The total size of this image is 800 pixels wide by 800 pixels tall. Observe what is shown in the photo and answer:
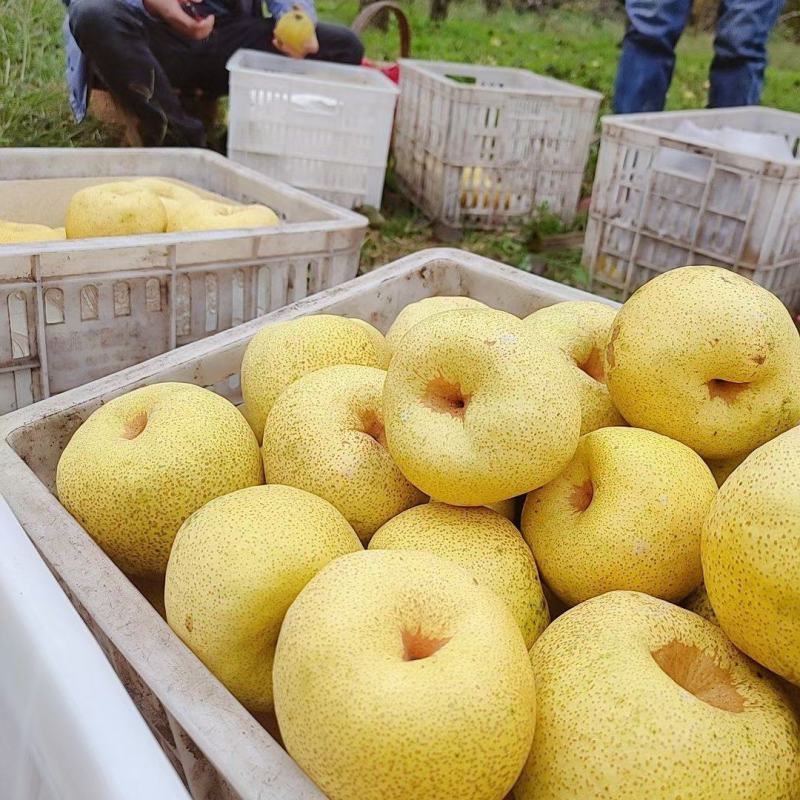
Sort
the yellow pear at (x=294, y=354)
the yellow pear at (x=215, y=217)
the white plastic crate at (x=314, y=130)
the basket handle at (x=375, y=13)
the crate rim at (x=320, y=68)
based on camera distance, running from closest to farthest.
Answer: the yellow pear at (x=294, y=354) < the yellow pear at (x=215, y=217) < the white plastic crate at (x=314, y=130) < the crate rim at (x=320, y=68) < the basket handle at (x=375, y=13)

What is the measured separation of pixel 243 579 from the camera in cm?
101

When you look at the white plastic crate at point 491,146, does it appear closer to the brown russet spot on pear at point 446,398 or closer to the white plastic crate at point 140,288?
the white plastic crate at point 140,288

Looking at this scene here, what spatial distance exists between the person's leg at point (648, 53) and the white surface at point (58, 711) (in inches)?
177

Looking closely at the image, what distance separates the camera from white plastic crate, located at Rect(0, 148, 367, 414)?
1.84 meters

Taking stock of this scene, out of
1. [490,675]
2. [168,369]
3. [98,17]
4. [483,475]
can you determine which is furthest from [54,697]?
[98,17]

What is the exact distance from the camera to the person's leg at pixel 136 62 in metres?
3.73

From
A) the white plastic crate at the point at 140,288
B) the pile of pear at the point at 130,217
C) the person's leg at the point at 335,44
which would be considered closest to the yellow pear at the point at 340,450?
the white plastic crate at the point at 140,288

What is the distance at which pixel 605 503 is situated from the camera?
3.78 feet

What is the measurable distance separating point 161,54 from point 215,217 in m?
2.30

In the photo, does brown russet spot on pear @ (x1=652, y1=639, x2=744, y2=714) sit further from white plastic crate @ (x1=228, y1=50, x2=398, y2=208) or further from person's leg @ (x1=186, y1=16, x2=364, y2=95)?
person's leg @ (x1=186, y1=16, x2=364, y2=95)

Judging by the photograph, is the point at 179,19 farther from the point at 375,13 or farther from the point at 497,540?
the point at 497,540

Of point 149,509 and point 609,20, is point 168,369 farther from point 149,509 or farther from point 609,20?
point 609,20

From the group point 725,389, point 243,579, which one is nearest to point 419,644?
point 243,579

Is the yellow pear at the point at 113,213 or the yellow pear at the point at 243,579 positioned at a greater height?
the yellow pear at the point at 113,213
